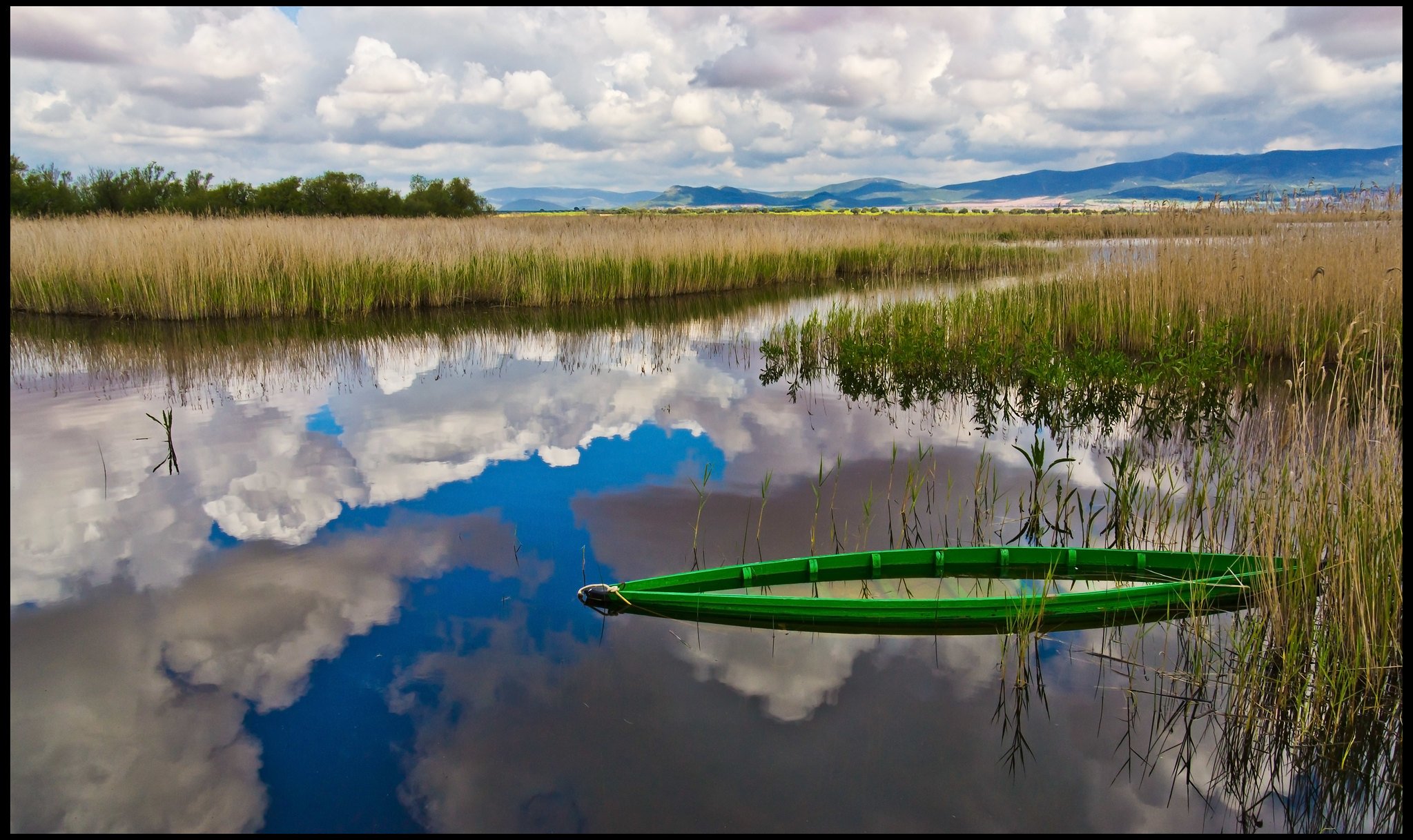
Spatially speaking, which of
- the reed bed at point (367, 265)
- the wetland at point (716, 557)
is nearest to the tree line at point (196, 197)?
the reed bed at point (367, 265)

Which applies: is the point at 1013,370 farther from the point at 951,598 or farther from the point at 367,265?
the point at 367,265

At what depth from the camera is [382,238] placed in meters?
16.0

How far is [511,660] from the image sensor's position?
147 inches

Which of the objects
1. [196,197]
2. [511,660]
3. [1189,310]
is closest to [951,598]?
[511,660]

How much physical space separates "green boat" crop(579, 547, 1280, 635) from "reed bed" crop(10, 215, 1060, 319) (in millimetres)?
11681

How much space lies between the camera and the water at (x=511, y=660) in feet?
9.46

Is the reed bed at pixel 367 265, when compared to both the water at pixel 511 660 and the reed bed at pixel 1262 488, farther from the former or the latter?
the reed bed at pixel 1262 488

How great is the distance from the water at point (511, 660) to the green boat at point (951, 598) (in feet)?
0.37

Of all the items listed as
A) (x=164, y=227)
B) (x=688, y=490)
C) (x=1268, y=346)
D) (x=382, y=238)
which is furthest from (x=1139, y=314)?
(x=164, y=227)

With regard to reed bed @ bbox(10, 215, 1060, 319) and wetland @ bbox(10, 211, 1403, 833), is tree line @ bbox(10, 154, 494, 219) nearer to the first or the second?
reed bed @ bbox(10, 215, 1060, 319)

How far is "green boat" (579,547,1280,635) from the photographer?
155 inches

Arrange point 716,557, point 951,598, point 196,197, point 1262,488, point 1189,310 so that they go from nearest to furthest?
1. point 1262,488
2. point 951,598
3. point 716,557
4. point 1189,310
5. point 196,197

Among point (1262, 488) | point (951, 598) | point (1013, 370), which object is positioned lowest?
point (951, 598)

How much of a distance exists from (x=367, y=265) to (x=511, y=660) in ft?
41.3
